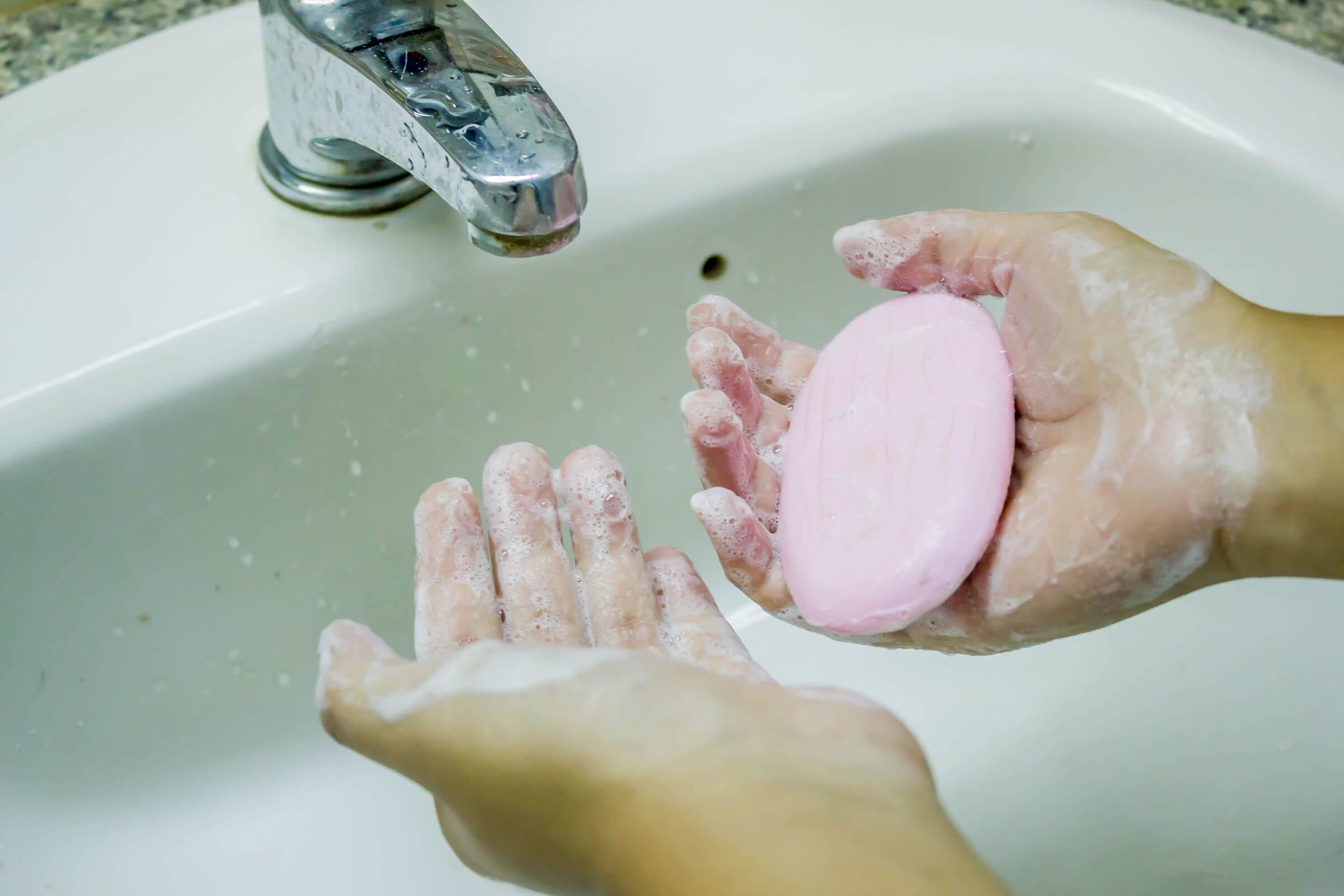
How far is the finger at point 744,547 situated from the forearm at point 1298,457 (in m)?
0.21

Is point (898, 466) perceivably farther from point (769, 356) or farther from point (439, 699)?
point (439, 699)

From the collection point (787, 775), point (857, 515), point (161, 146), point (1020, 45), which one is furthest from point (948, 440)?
point (161, 146)

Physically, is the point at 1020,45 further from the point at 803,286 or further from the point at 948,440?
the point at 948,440

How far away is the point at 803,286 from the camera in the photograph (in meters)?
0.70

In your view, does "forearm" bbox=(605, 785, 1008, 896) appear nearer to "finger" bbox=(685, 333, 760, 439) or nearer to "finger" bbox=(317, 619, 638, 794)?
"finger" bbox=(317, 619, 638, 794)

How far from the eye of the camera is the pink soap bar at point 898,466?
0.49 meters

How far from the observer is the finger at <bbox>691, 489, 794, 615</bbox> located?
20.6 inches

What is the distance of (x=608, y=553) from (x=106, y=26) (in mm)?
454

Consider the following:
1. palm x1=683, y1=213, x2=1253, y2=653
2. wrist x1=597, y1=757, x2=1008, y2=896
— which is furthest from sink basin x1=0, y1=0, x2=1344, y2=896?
wrist x1=597, y1=757, x2=1008, y2=896

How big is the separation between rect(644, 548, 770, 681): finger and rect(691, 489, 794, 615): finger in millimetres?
22

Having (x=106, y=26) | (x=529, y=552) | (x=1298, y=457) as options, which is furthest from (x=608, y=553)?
(x=106, y=26)

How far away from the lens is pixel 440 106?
1.52 ft

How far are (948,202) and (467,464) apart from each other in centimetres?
35

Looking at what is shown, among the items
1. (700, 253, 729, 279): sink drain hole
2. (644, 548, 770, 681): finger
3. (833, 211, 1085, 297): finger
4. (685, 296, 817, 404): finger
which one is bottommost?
(644, 548, 770, 681): finger
